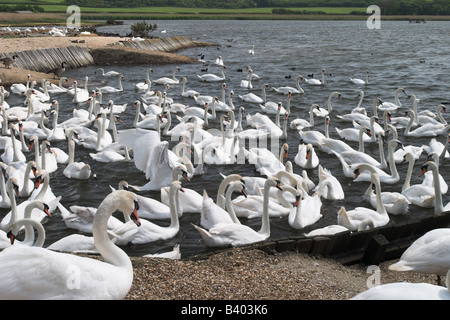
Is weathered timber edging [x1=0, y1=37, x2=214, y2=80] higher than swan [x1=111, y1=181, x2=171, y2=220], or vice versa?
weathered timber edging [x1=0, y1=37, x2=214, y2=80]

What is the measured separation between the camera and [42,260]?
4.62 metres

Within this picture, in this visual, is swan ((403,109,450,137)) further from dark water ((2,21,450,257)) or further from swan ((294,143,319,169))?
swan ((294,143,319,169))

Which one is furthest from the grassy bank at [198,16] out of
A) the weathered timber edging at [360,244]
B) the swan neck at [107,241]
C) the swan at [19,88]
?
the swan neck at [107,241]

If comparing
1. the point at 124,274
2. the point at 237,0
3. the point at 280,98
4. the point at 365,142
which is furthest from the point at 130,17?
the point at 124,274

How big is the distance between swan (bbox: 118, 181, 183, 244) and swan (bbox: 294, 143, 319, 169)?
14.5 ft

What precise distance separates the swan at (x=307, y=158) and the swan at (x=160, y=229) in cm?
441

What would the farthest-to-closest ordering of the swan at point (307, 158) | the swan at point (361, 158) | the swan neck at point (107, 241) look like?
the swan at point (361, 158)
the swan at point (307, 158)
the swan neck at point (107, 241)

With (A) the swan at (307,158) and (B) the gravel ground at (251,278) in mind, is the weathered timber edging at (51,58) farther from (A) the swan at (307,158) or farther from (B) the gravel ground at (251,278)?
(B) the gravel ground at (251,278)

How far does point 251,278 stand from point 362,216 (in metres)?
3.73

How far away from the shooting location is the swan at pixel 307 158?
12703 mm

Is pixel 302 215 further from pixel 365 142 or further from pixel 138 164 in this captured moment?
pixel 365 142

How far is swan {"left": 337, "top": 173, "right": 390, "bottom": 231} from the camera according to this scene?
8875mm

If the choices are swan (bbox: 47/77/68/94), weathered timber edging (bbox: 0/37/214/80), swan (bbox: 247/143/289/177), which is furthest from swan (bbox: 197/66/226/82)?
swan (bbox: 247/143/289/177)
